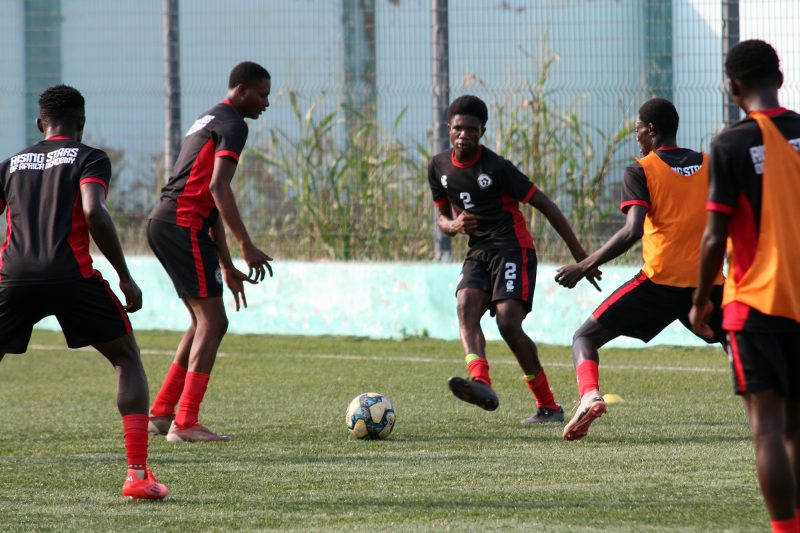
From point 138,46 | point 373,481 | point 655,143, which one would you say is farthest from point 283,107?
point 373,481

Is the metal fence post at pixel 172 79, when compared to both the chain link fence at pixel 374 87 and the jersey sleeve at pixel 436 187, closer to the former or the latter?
the chain link fence at pixel 374 87

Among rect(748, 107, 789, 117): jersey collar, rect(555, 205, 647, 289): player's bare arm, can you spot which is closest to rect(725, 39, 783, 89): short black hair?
rect(748, 107, 789, 117): jersey collar

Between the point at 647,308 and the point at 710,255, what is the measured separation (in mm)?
2867

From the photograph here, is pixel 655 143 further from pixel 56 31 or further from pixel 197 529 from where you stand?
pixel 56 31

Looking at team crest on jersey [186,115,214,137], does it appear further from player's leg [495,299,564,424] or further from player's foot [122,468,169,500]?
player's foot [122,468,169,500]

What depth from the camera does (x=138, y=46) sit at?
15586 mm

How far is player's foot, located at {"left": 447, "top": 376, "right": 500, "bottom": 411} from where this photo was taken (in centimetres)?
738

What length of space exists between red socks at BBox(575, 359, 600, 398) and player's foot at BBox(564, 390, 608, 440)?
15cm

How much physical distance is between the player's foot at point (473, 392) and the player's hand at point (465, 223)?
1157 mm

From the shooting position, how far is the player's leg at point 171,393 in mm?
8219

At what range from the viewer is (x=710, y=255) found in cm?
439

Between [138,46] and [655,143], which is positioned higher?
[138,46]

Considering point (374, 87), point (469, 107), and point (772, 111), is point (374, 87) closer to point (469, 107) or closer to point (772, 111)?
point (469, 107)

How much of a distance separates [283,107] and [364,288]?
2388 mm
